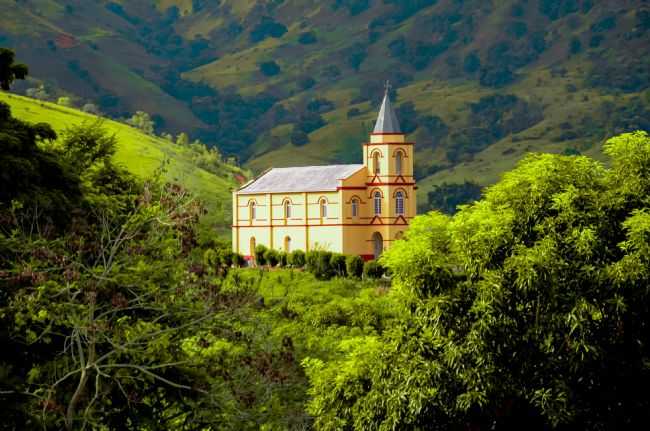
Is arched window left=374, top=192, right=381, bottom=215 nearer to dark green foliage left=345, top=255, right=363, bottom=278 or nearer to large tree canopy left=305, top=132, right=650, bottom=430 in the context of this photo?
dark green foliage left=345, top=255, right=363, bottom=278

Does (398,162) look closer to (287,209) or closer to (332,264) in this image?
(287,209)

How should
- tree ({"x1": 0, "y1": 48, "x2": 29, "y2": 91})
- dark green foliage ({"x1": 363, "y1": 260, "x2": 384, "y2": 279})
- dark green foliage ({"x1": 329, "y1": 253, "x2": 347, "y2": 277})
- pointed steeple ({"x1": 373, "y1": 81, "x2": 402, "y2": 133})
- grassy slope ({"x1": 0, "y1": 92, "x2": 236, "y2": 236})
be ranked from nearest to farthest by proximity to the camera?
tree ({"x1": 0, "y1": 48, "x2": 29, "y2": 91}) → dark green foliage ({"x1": 363, "y1": 260, "x2": 384, "y2": 279}) → dark green foliage ({"x1": 329, "y1": 253, "x2": 347, "y2": 277}) → pointed steeple ({"x1": 373, "y1": 81, "x2": 402, "y2": 133}) → grassy slope ({"x1": 0, "y1": 92, "x2": 236, "y2": 236})

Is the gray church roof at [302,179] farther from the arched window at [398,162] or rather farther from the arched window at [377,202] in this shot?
the arched window at [398,162]

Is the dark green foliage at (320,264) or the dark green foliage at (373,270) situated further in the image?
the dark green foliage at (320,264)

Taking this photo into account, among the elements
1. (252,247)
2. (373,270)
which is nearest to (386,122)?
(252,247)

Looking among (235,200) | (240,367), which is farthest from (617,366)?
(235,200)

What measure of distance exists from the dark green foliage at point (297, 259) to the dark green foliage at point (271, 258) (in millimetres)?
2202

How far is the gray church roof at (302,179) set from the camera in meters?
97.2

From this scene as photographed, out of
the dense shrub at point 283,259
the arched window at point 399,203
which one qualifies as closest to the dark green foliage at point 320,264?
the dense shrub at point 283,259

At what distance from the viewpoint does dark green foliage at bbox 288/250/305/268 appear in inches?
3666

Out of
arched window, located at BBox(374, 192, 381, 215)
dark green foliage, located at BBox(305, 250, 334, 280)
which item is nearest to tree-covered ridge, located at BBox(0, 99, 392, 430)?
dark green foliage, located at BBox(305, 250, 334, 280)

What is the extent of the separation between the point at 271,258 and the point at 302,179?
782 cm

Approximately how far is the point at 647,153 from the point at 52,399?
729 inches

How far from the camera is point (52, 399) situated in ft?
84.9
